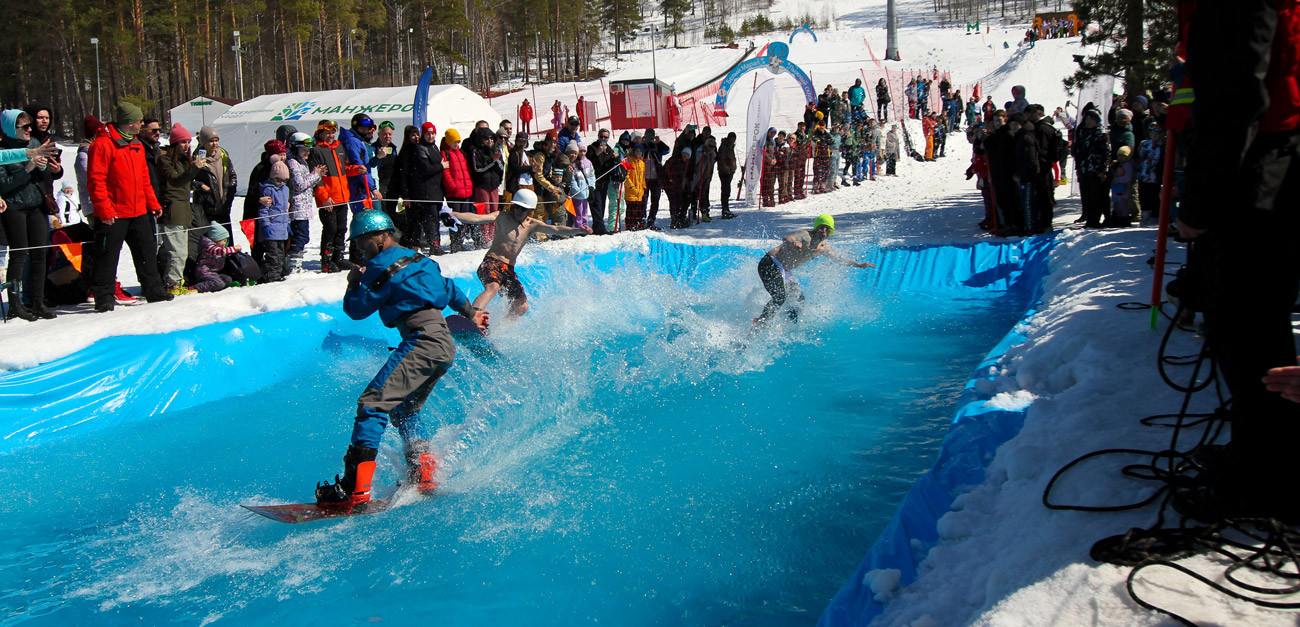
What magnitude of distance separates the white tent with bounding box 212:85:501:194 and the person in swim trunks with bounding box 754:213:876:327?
16127 millimetres

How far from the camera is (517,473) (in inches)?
202

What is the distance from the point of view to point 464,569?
158 inches

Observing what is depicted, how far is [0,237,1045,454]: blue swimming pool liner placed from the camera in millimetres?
6156

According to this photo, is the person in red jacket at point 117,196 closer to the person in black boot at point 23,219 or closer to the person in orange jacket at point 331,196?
the person in black boot at point 23,219

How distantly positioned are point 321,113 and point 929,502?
23.1 m

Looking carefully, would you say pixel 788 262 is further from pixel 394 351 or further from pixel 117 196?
pixel 117 196

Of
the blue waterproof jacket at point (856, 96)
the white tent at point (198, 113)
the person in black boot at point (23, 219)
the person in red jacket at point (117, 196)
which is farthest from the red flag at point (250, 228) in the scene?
the white tent at point (198, 113)

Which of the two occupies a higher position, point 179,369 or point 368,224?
point 368,224

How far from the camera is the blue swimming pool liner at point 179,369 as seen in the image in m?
6.16

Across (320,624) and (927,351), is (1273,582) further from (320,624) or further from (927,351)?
(927,351)

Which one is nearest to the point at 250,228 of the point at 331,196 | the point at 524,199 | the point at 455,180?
the point at 331,196

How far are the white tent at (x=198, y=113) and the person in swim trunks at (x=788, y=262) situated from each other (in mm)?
25327

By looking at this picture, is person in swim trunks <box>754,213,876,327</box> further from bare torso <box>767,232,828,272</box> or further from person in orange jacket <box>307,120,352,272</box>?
person in orange jacket <box>307,120,352,272</box>

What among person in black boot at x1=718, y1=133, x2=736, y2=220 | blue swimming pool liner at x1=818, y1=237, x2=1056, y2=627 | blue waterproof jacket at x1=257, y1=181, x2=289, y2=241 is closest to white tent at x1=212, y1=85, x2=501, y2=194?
person in black boot at x1=718, y1=133, x2=736, y2=220
